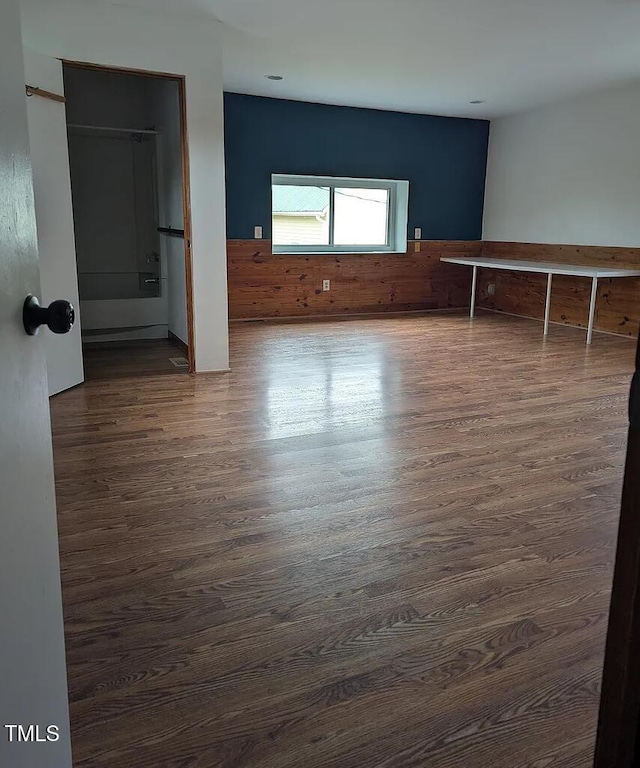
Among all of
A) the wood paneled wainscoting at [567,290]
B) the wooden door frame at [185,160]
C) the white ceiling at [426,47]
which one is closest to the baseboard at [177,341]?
the wooden door frame at [185,160]

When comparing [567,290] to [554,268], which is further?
[567,290]

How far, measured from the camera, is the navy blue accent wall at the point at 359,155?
649cm

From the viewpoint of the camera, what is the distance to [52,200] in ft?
12.1

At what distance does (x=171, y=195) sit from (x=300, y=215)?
2.17m

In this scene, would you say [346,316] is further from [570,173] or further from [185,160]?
[185,160]

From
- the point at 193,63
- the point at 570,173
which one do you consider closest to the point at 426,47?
the point at 193,63

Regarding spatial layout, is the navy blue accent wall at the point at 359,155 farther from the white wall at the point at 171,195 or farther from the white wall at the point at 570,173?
the white wall at the point at 171,195

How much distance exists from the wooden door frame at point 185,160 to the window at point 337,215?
9.07ft

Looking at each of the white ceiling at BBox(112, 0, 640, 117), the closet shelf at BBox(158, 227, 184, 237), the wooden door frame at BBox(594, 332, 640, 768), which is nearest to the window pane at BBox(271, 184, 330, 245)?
the white ceiling at BBox(112, 0, 640, 117)

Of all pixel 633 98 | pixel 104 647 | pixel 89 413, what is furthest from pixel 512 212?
pixel 104 647

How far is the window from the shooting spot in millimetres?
6961

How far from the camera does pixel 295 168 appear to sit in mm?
6719

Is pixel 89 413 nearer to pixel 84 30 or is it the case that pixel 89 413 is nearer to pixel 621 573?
pixel 84 30

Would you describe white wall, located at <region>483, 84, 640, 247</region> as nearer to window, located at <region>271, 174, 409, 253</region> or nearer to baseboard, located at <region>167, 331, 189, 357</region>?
window, located at <region>271, 174, 409, 253</region>
